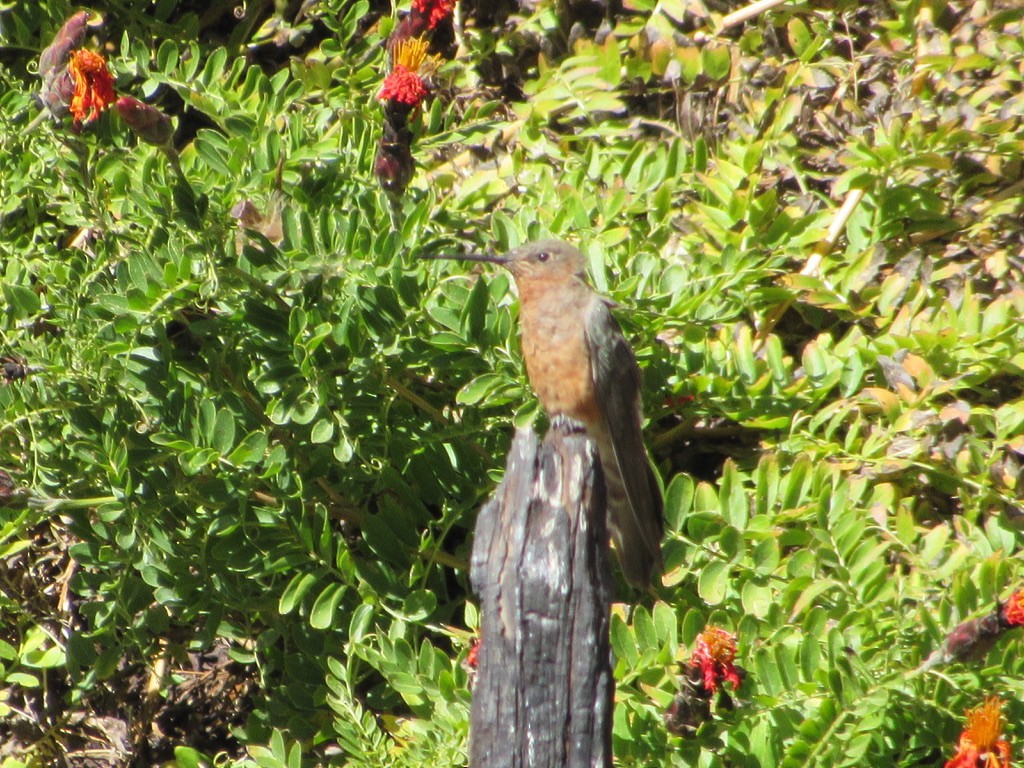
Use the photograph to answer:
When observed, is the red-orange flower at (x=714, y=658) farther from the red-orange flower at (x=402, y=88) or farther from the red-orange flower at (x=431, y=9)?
the red-orange flower at (x=431, y=9)

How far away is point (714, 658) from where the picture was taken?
8.34 ft

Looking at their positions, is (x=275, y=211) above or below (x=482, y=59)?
below

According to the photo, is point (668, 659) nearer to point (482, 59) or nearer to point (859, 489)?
point (859, 489)

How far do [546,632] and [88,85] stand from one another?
5.67 feet

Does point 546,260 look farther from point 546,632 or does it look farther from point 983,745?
point 983,745

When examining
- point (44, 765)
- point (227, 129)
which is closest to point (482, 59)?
point (227, 129)

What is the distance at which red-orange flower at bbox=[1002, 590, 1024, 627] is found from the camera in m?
2.44

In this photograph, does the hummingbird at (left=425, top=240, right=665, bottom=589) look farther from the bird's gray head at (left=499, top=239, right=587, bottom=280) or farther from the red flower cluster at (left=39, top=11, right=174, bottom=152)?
the red flower cluster at (left=39, top=11, right=174, bottom=152)

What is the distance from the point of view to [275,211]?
328 centimetres

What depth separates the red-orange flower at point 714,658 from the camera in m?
2.54

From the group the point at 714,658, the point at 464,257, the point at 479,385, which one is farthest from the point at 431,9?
the point at 714,658

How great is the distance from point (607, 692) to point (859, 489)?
4.58ft

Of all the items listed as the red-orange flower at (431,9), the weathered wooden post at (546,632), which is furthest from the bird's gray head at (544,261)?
the weathered wooden post at (546,632)

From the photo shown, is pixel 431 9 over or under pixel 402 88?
over
